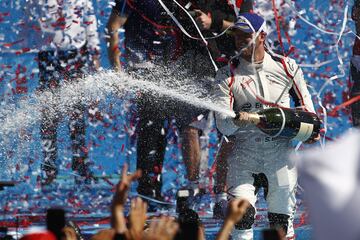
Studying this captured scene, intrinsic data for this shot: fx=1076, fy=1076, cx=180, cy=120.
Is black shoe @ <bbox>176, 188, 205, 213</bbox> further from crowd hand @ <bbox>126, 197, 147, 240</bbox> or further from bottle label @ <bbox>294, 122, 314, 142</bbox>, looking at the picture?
crowd hand @ <bbox>126, 197, 147, 240</bbox>

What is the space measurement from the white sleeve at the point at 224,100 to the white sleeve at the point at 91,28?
111 inches

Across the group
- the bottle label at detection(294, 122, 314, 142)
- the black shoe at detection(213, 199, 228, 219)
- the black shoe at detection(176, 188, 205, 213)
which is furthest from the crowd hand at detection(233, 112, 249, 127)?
the black shoe at detection(213, 199, 228, 219)

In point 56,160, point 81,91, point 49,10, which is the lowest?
point 56,160

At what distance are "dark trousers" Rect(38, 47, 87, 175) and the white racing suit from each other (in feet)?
9.16

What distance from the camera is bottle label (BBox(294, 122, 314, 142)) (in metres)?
7.71

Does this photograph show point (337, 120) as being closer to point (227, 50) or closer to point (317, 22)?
point (317, 22)

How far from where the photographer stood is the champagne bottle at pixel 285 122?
24.6 feet

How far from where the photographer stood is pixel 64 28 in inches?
414

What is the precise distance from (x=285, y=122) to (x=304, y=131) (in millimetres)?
205

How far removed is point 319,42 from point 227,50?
162 centimetres

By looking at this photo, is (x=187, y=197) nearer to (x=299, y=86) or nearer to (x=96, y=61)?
(x=299, y=86)

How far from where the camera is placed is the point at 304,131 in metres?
7.74

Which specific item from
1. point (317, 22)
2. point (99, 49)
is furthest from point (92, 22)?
point (317, 22)

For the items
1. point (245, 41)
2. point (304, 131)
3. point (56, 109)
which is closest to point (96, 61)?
point (56, 109)
